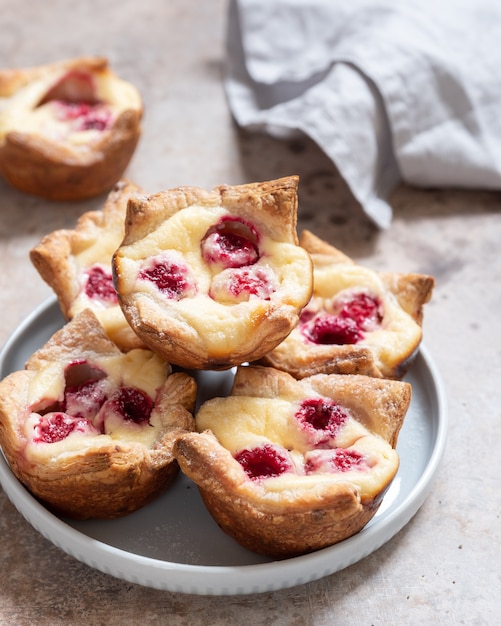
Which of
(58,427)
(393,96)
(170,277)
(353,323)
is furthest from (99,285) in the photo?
(393,96)

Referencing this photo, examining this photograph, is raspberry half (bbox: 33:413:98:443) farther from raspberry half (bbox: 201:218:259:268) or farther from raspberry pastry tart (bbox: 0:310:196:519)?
raspberry half (bbox: 201:218:259:268)

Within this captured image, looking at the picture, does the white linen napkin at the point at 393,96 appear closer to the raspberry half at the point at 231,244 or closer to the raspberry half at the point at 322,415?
the raspberry half at the point at 231,244

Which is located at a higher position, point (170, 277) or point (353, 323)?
point (170, 277)

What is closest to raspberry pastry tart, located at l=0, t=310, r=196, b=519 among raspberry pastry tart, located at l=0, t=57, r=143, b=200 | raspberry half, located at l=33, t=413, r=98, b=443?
raspberry half, located at l=33, t=413, r=98, b=443

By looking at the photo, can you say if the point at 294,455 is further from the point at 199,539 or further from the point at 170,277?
the point at 170,277

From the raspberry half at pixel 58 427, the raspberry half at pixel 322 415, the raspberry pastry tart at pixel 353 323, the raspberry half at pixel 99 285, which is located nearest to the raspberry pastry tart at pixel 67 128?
the raspberry half at pixel 99 285

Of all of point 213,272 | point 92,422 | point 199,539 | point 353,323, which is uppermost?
point 213,272
